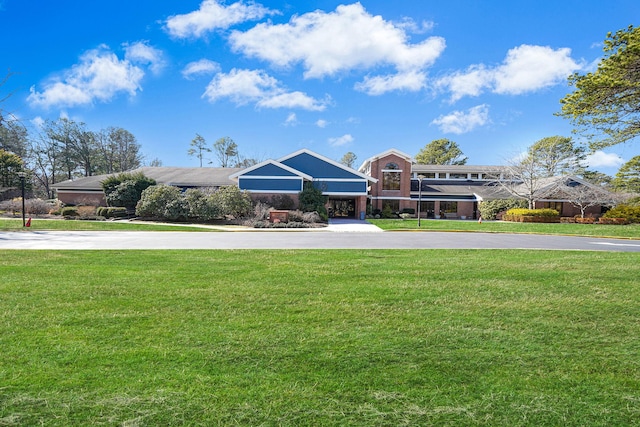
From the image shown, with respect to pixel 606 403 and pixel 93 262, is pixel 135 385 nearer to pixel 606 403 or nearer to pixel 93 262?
pixel 606 403

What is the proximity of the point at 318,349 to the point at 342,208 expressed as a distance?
32.1 metres

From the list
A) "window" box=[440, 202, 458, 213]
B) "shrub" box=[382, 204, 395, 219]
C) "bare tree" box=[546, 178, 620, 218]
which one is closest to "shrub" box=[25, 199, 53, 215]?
"shrub" box=[382, 204, 395, 219]

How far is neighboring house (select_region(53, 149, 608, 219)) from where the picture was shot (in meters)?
30.0

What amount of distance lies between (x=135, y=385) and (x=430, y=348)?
2.88 meters

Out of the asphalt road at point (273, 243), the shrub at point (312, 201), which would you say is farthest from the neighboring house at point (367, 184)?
the asphalt road at point (273, 243)

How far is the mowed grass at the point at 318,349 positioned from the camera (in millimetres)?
2721

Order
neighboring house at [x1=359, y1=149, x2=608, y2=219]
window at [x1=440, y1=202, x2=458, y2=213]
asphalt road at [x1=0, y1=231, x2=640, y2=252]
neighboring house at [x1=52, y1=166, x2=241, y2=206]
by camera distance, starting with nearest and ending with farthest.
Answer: asphalt road at [x1=0, y1=231, x2=640, y2=252], neighboring house at [x1=52, y1=166, x2=241, y2=206], neighboring house at [x1=359, y1=149, x2=608, y2=219], window at [x1=440, y1=202, x2=458, y2=213]

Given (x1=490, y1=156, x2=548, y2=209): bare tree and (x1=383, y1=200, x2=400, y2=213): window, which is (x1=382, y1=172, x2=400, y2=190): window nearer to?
(x1=383, y1=200, x2=400, y2=213): window

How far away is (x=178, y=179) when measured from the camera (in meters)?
35.4

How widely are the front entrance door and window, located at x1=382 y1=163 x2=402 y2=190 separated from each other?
13.2ft

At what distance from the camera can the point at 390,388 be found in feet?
9.89

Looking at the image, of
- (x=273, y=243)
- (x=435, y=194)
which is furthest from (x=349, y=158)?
(x=273, y=243)

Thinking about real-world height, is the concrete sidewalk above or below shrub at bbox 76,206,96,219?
below

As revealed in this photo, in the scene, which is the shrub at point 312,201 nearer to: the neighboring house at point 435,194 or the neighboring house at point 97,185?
the neighboring house at point 97,185
